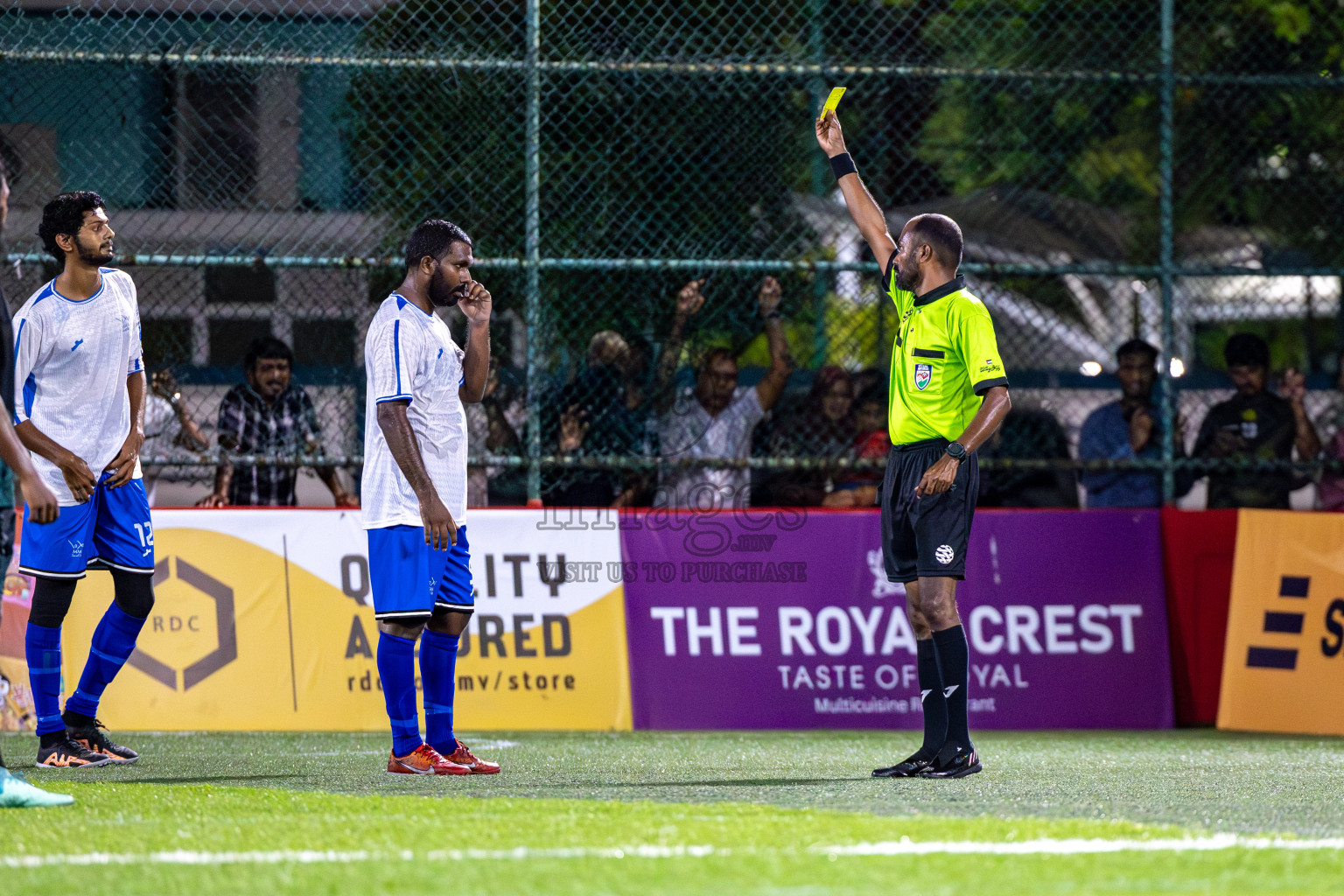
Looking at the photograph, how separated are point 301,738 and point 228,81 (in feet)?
12.0

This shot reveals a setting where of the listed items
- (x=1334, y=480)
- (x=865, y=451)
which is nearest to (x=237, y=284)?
(x=865, y=451)

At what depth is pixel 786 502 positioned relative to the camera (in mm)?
9383

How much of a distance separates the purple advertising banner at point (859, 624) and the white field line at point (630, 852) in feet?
14.7

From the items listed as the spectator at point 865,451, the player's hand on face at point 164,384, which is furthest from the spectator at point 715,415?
the player's hand on face at point 164,384

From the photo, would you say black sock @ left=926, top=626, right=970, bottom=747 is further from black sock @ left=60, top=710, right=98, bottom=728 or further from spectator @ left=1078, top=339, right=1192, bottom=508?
black sock @ left=60, top=710, right=98, bottom=728

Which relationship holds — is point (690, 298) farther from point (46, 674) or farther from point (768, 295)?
point (46, 674)

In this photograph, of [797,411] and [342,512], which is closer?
[342,512]

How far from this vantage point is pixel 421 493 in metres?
6.27

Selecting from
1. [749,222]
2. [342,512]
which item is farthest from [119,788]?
[749,222]

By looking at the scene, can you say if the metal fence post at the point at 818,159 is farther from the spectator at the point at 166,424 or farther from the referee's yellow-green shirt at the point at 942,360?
the spectator at the point at 166,424

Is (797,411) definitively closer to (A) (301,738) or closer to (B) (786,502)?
(B) (786,502)

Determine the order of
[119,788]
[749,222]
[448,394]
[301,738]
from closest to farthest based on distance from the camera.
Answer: [119,788], [448,394], [301,738], [749,222]

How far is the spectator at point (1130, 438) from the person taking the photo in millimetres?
9594

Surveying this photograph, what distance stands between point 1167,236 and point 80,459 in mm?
6206
